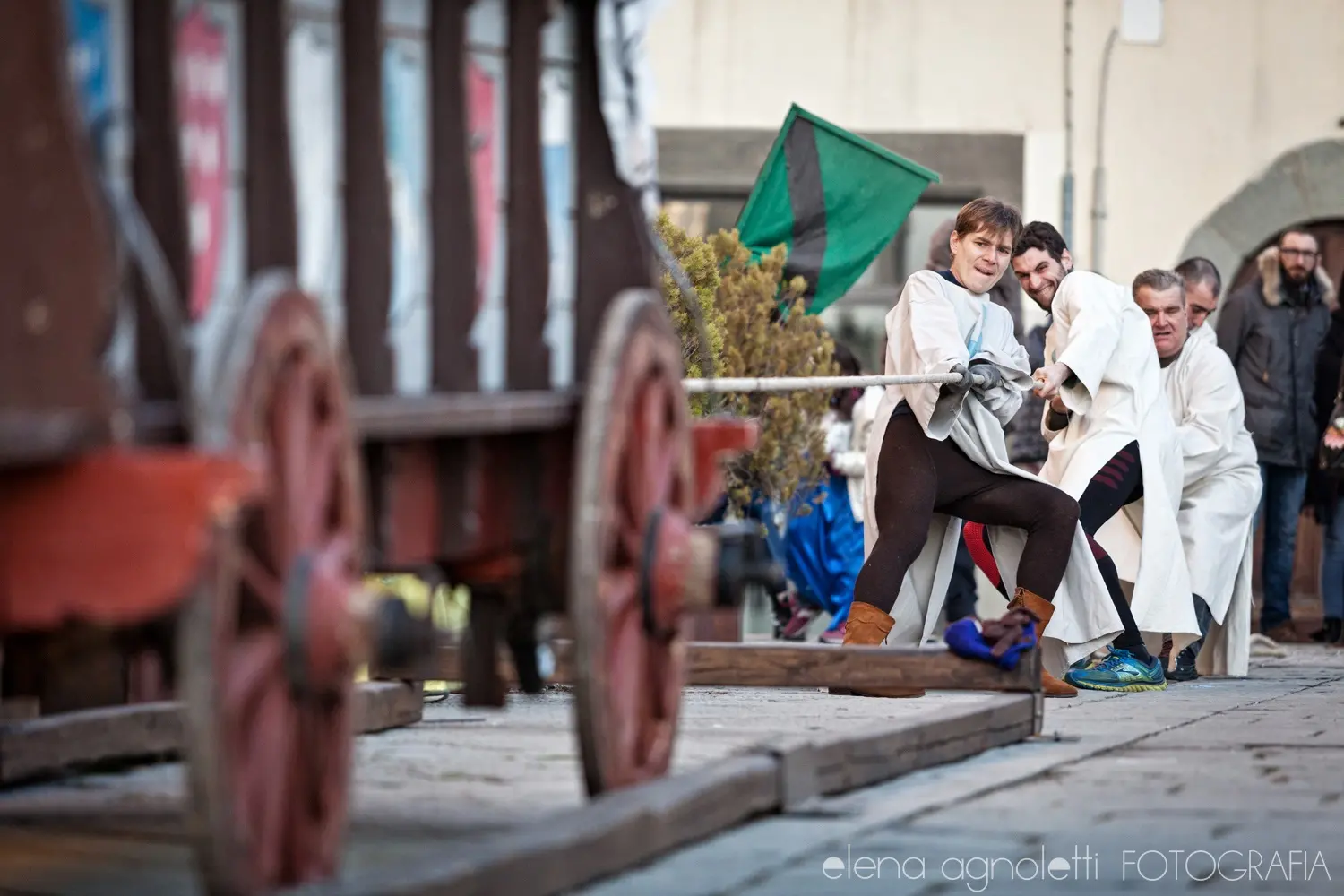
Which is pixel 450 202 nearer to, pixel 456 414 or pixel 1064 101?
pixel 456 414

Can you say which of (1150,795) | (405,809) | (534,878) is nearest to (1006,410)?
(1150,795)

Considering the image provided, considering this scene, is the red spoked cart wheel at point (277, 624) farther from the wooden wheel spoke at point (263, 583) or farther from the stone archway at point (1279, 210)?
the stone archway at point (1279, 210)

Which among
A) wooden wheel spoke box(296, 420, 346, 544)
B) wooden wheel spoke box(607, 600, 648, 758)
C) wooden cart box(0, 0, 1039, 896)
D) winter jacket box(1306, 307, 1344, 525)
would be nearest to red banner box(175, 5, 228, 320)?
wooden cart box(0, 0, 1039, 896)

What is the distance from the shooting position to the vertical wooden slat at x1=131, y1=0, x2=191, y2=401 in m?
3.93

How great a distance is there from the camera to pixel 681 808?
Answer: 4.93 m

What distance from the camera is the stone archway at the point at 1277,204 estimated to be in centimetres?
1518

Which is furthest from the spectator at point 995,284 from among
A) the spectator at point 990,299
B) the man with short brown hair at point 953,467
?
the man with short brown hair at point 953,467

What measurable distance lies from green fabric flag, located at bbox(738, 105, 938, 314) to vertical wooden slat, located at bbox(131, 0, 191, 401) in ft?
24.5

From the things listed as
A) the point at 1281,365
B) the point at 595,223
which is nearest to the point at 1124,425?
the point at 1281,365

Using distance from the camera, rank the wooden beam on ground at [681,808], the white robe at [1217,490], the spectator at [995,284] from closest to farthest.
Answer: the wooden beam on ground at [681,808], the spectator at [995,284], the white robe at [1217,490]

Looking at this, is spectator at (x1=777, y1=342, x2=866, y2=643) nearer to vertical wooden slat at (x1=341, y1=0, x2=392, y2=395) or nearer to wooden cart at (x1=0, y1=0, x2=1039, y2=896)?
wooden cart at (x1=0, y1=0, x2=1039, y2=896)

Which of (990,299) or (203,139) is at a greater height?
(203,139)

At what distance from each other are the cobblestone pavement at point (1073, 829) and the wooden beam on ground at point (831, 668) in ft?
0.82

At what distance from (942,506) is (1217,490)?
7.04 feet
